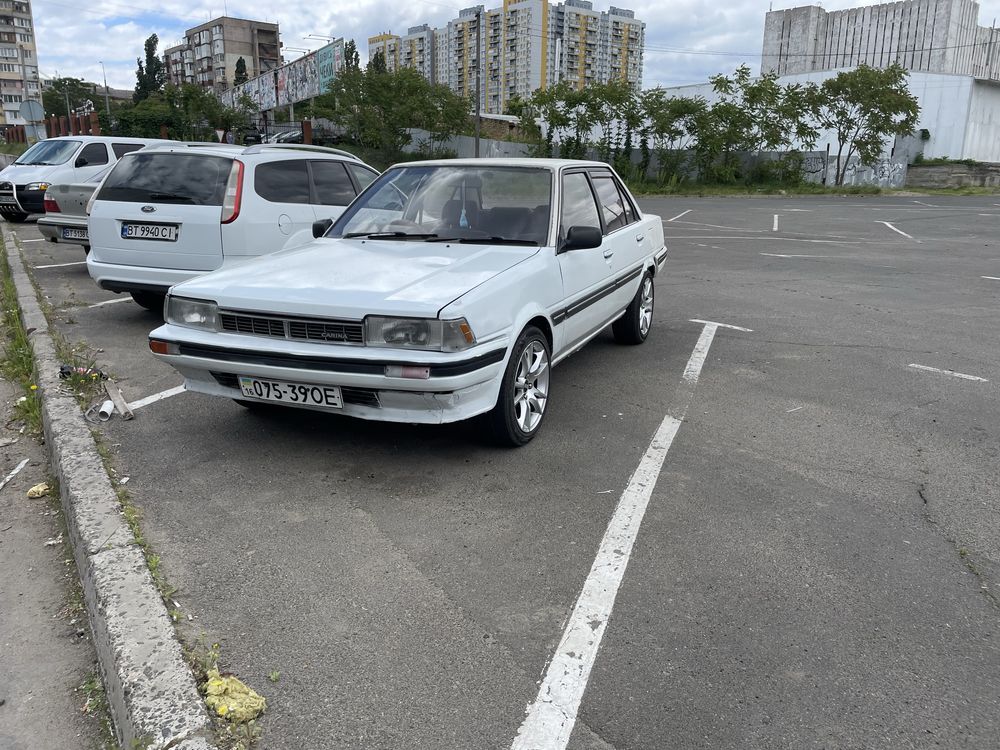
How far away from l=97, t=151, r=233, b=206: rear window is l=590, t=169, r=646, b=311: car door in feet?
10.7

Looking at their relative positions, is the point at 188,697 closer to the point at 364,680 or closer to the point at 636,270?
the point at 364,680

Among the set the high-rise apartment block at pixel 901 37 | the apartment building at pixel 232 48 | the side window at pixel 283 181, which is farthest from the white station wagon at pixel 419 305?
the apartment building at pixel 232 48

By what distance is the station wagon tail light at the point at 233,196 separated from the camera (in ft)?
22.9

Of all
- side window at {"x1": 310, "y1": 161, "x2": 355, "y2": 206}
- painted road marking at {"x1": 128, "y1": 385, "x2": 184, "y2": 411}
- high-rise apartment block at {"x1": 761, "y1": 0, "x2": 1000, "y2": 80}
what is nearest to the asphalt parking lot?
painted road marking at {"x1": 128, "y1": 385, "x2": 184, "y2": 411}

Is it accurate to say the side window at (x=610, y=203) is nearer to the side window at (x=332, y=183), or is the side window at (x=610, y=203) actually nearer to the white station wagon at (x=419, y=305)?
the white station wagon at (x=419, y=305)

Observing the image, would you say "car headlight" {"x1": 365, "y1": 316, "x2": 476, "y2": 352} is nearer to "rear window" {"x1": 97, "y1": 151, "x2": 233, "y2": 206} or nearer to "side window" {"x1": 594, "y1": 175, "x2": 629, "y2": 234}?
"side window" {"x1": 594, "y1": 175, "x2": 629, "y2": 234}

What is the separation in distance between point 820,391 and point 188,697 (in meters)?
4.75

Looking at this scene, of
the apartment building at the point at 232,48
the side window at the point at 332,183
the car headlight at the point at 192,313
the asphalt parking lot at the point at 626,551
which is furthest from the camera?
the apartment building at the point at 232,48

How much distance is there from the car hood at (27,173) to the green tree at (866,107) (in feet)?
112

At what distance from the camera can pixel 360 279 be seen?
14.2ft

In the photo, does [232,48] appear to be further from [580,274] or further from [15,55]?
[580,274]

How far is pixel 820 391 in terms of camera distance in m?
5.87

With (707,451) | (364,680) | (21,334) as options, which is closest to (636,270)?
(707,451)

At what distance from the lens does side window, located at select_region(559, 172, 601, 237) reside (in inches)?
211
